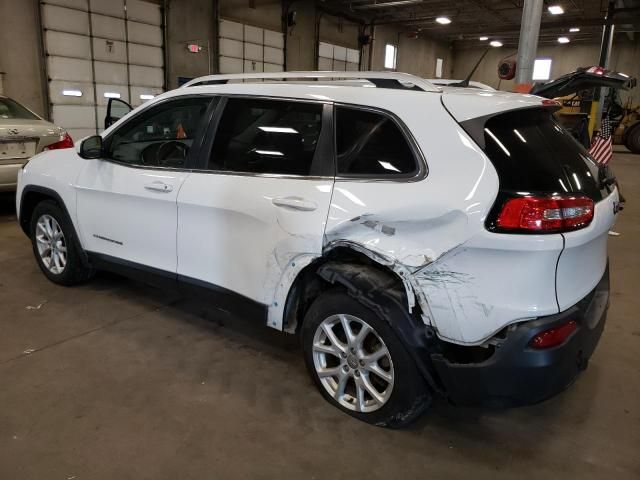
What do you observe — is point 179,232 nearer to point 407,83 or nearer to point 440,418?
point 407,83

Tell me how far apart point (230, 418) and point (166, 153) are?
1.74 meters

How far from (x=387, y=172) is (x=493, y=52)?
28612 mm

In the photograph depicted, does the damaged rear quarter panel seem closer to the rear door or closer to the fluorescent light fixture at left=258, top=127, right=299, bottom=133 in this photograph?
the rear door

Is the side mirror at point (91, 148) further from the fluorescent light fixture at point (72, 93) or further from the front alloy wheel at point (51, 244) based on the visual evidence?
the fluorescent light fixture at point (72, 93)

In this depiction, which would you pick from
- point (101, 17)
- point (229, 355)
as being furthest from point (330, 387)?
point (101, 17)

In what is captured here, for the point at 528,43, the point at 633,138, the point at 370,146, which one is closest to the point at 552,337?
the point at 370,146

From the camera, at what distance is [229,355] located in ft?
10.1

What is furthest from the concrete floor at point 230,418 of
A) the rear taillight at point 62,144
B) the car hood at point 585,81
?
the rear taillight at point 62,144

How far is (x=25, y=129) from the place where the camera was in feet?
19.8

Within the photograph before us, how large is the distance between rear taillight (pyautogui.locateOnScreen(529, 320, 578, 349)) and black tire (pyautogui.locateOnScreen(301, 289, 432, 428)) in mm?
514

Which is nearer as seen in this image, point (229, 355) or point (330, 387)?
point (330, 387)

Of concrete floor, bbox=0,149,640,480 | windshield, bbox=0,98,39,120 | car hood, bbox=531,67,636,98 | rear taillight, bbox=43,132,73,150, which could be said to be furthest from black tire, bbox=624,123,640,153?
windshield, bbox=0,98,39,120

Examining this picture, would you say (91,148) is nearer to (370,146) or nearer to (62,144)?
(370,146)

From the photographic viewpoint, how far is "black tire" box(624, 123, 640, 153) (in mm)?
17906
